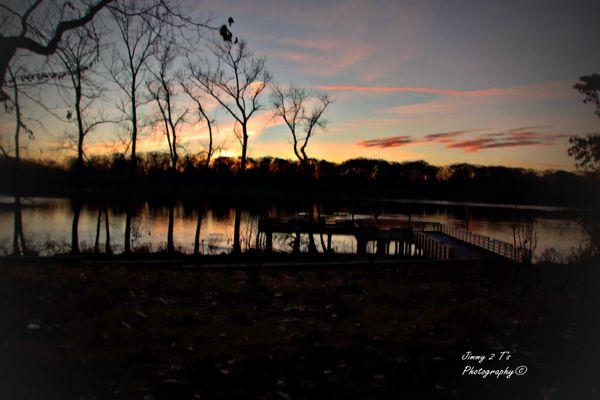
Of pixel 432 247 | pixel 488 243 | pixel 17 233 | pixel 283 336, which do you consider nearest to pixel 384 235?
pixel 432 247

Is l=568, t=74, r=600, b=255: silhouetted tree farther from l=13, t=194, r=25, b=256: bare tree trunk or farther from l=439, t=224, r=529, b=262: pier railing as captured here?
l=13, t=194, r=25, b=256: bare tree trunk

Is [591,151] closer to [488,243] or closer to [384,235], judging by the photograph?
[488,243]

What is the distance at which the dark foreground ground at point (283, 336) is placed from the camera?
18.0 feet

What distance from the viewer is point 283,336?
7.46 m

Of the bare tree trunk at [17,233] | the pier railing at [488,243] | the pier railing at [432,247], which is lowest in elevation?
the pier railing at [432,247]

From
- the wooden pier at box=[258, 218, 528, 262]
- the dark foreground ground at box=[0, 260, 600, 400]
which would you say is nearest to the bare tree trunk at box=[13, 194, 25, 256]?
the dark foreground ground at box=[0, 260, 600, 400]

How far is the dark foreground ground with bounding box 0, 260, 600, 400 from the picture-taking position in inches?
216

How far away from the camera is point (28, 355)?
6062 mm

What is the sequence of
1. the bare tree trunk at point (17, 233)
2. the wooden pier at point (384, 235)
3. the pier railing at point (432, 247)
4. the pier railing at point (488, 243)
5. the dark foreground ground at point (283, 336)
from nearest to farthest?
the dark foreground ground at point (283, 336) → the bare tree trunk at point (17, 233) → the pier railing at point (488, 243) → the pier railing at point (432, 247) → the wooden pier at point (384, 235)

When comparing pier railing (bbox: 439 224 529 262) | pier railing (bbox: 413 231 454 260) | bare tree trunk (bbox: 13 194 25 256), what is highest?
bare tree trunk (bbox: 13 194 25 256)

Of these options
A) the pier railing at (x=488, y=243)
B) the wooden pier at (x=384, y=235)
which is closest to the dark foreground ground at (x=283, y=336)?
the pier railing at (x=488, y=243)

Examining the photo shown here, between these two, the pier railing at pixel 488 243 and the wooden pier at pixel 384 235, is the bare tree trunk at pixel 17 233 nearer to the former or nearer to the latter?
the wooden pier at pixel 384 235

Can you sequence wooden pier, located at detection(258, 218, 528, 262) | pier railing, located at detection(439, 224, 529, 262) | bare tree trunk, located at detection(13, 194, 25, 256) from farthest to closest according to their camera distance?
wooden pier, located at detection(258, 218, 528, 262), pier railing, located at detection(439, 224, 529, 262), bare tree trunk, located at detection(13, 194, 25, 256)

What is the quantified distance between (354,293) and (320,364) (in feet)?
16.2
